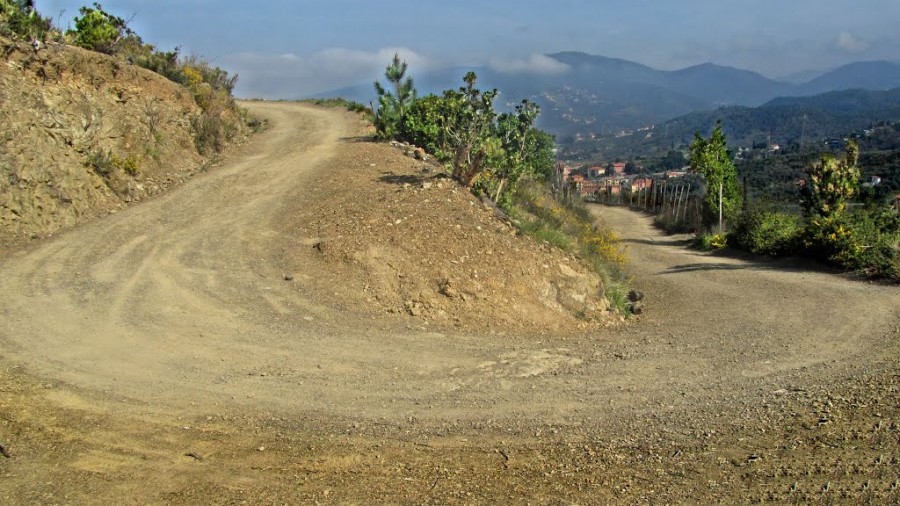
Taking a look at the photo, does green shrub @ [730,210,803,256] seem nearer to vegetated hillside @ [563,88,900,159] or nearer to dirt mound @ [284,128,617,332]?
dirt mound @ [284,128,617,332]

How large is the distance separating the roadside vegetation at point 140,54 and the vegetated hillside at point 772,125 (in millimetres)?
63021

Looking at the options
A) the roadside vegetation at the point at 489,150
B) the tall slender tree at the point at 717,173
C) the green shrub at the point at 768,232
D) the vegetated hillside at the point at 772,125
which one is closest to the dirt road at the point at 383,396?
the roadside vegetation at the point at 489,150

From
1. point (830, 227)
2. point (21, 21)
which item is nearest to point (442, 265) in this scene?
point (830, 227)

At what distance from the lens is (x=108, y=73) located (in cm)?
1570

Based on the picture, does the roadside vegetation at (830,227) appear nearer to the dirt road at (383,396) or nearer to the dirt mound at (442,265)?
the dirt road at (383,396)

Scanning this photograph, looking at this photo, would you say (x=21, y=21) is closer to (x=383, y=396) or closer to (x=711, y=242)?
(x=383, y=396)

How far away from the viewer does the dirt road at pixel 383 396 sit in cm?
493

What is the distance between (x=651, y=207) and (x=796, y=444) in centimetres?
3852

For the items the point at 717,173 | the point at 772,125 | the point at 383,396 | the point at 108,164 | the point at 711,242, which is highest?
the point at 772,125

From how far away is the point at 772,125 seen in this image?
110 m

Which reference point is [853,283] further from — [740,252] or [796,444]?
[796,444]

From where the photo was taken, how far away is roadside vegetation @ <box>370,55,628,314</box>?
12.3 metres

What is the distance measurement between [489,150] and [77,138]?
27.2ft

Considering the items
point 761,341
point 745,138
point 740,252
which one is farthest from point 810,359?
point 745,138
